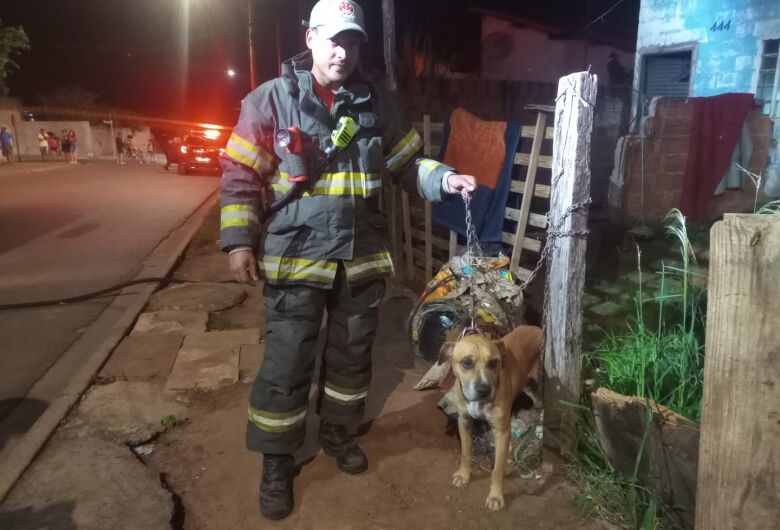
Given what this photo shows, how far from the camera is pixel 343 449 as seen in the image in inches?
118

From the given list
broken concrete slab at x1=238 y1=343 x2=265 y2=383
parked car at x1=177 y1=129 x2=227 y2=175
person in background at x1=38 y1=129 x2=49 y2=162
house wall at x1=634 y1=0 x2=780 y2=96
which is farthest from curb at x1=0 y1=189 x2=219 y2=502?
person in background at x1=38 y1=129 x2=49 y2=162

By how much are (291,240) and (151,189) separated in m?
14.4

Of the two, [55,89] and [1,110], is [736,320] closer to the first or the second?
[1,110]

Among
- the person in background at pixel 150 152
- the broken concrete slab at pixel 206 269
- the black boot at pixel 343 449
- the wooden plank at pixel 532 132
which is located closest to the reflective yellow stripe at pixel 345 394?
the black boot at pixel 343 449

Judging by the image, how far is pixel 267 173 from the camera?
2605 mm

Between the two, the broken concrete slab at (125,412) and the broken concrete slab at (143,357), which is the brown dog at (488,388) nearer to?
the broken concrete slab at (125,412)

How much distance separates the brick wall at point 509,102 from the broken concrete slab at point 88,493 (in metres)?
6.96

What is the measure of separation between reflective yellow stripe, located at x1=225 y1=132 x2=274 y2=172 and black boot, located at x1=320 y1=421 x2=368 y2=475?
1.41 meters

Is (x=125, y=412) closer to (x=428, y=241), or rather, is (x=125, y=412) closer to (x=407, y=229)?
(x=428, y=241)

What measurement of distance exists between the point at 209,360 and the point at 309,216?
2.30 meters

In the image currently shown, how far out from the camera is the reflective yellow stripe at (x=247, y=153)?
2.50 metres

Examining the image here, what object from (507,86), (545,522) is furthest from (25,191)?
(545,522)

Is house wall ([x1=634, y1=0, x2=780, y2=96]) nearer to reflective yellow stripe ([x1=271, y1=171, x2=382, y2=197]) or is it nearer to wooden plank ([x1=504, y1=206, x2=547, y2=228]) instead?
wooden plank ([x1=504, y1=206, x2=547, y2=228])

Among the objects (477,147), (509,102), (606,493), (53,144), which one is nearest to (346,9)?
(606,493)
